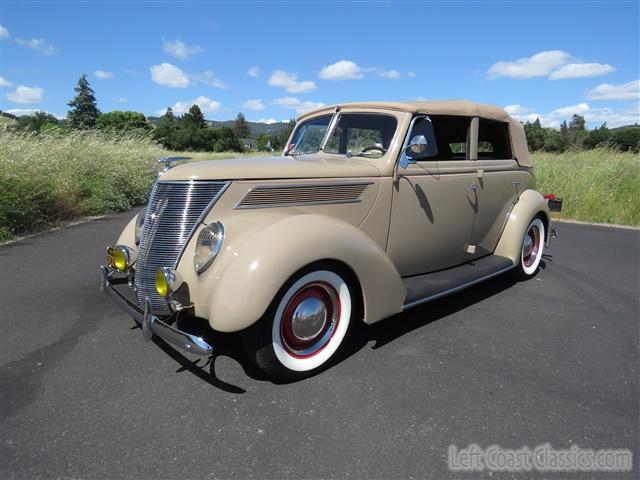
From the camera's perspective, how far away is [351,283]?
9.41ft

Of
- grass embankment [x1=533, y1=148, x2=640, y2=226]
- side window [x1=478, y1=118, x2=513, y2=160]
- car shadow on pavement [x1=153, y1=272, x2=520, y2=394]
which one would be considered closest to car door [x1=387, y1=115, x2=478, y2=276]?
car shadow on pavement [x1=153, y1=272, x2=520, y2=394]

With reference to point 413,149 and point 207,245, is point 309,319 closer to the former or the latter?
point 207,245

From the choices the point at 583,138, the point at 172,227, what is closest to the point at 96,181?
the point at 172,227

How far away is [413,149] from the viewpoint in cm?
329

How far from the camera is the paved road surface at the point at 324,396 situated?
2.01 m

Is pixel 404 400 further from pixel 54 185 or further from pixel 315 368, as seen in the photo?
pixel 54 185

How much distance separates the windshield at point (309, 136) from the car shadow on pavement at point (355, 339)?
1805 millimetres

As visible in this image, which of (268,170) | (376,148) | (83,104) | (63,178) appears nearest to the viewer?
(268,170)

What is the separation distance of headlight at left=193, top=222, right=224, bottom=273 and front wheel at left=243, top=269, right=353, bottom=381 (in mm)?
480

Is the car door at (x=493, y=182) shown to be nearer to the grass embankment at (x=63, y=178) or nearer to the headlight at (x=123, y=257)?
the headlight at (x=123, y=257)

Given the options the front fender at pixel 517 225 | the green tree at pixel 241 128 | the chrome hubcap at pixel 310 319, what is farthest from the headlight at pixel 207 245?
the green tree at pixel 241 128

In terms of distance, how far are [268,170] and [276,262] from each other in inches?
32.1

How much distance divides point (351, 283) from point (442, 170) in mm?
1548

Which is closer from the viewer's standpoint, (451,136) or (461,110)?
(461,110)
